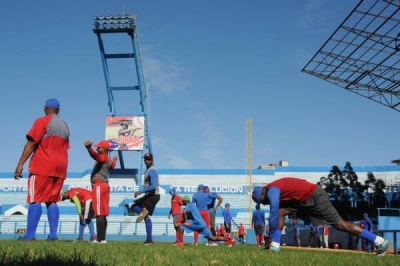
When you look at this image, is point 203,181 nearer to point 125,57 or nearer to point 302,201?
point 125,57

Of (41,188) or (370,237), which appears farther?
(370,237)

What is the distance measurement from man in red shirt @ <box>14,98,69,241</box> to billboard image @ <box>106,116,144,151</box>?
45.7m

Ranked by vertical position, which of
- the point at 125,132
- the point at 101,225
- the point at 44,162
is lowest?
the point at 101,225

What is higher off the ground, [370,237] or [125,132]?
[125,132]

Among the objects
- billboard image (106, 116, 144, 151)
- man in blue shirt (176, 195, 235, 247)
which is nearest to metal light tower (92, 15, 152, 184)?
billboard image (106, 116, 144, 151)

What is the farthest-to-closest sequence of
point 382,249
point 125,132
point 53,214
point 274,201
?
point 125,132 → point 53,214 → point 382,249 → point 274,201

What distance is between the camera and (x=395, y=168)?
58.9 m

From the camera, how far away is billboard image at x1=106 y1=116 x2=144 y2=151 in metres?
52.5

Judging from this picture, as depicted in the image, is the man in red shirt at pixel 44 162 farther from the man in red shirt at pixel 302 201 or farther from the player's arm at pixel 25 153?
the man in red shirt at pixel 302 201

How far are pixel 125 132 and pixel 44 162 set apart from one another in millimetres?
46833

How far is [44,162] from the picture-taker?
650 centimetres

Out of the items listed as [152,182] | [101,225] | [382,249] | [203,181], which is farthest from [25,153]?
[203,181]

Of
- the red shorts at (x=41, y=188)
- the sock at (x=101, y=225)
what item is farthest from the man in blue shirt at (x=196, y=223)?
the red shorts at (x=41, y=188)

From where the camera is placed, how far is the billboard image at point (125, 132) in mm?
52469
